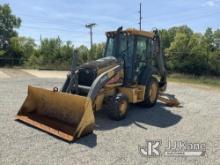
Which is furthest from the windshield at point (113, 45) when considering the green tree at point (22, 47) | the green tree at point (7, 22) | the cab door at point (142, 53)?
the green tree at point (7, 22)

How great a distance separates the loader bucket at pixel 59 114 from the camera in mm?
6090

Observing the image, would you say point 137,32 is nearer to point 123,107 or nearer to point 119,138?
point 123,107

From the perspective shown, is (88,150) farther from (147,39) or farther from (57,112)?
(147,39)

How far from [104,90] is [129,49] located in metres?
1.56

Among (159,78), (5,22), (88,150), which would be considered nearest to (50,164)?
(88,150)

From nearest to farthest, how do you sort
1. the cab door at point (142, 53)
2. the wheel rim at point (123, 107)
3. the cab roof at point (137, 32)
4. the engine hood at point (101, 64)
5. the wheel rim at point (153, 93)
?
the wheel rim at point (123, 107)
the engine hood at point (101, 64)
the cab roof at point (137, 32)
the cab door at point (142, 53)
the wheel rim at point (153, 93)

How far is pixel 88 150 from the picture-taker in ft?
17.9

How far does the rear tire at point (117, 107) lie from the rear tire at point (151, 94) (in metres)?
1.52


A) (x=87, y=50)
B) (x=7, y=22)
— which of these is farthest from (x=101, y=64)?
(x=7, y=22)

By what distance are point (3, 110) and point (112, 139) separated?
367 centimetres

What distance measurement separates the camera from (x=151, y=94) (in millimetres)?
9391

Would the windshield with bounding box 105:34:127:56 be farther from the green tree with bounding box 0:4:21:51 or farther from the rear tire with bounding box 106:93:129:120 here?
the green tree with bounding box 0:4:21:51

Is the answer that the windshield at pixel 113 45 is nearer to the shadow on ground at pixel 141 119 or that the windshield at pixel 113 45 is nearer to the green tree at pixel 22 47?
the shadow on ground at pixel 141 119

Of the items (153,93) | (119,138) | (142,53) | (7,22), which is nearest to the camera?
(119,138)
